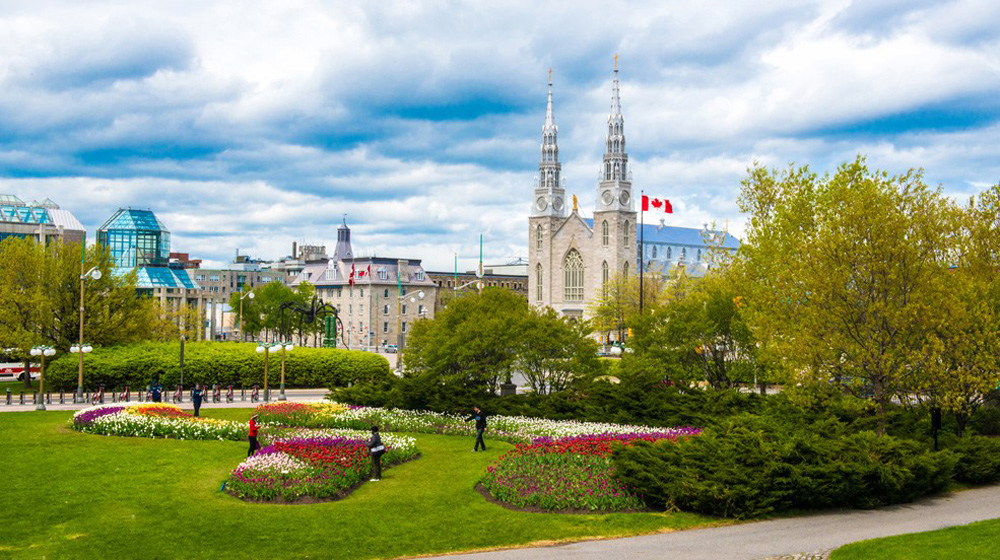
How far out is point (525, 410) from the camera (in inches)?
1551

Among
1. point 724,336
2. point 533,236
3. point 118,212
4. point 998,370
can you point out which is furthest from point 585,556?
point 118,212

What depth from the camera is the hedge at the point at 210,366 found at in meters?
54.0

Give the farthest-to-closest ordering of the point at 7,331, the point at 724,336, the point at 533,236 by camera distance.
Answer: the point at 533,236 → the point at 7,331 → the point at 724,336

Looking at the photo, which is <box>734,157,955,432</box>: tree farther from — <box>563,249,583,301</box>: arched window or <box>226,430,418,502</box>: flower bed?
<box>563,249,583,301</box>: arched window

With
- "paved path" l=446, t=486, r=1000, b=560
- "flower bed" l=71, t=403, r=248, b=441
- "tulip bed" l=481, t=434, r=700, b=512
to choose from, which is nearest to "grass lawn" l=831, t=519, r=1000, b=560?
"paved path" l=446, t=486, r=1000, b=560

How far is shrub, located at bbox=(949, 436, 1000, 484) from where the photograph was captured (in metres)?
25.1

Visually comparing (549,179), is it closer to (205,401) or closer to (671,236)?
(671,236)

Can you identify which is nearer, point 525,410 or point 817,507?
point 817,507

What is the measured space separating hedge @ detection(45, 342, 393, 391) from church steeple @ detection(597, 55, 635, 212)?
266 feet

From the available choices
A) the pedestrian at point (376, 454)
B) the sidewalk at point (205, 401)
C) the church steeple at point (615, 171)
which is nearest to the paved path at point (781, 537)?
the pedestrian at point (376, 454)

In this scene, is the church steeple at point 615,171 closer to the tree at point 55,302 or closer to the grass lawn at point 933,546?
the tree at point 55,302

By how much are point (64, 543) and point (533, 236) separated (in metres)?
129

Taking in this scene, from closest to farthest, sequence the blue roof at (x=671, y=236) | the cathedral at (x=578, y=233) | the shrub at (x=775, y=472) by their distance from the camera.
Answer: the shrub at (x=775, y=472), the cathedral at (x=578, y=233), the blue roof at (x=671, y=236)

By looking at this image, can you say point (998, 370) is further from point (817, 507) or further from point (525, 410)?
point (525, 410)
